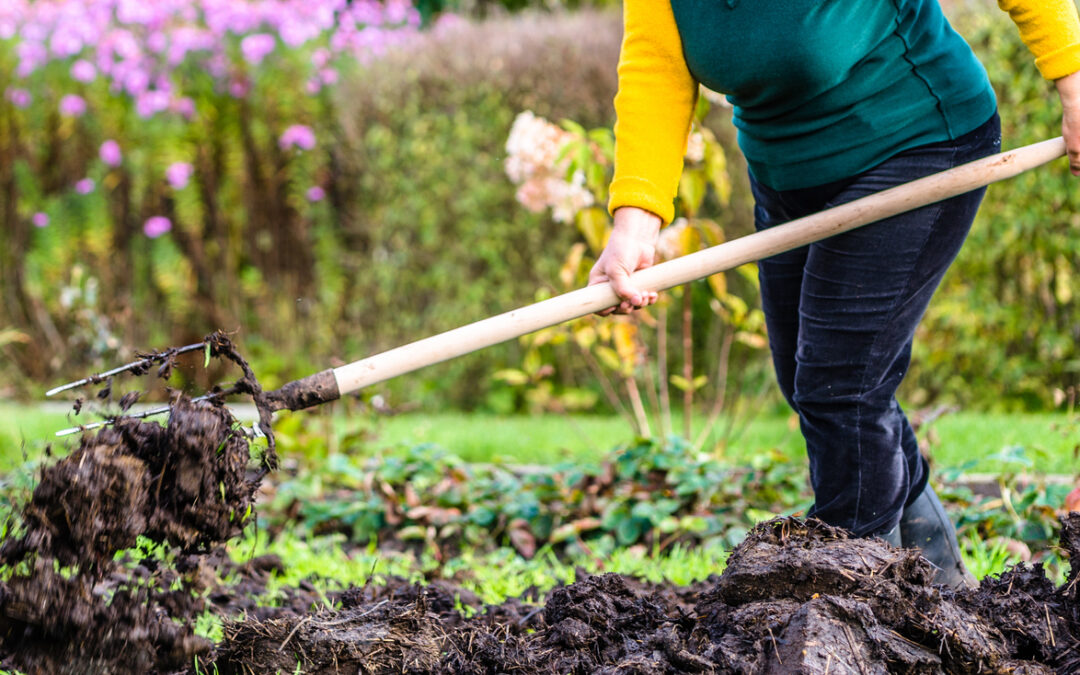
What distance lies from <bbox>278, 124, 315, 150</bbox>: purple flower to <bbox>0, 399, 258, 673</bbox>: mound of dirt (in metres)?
5.30

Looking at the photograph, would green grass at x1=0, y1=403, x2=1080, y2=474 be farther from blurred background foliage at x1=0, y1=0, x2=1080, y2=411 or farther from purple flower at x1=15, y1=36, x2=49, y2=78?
purple flower at x1=15, y1=36, x2=49, y2=78

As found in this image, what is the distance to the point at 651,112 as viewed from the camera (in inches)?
76.8

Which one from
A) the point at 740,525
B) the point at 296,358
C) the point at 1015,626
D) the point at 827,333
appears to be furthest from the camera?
the point at 296,358

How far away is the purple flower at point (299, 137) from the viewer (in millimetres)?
6668

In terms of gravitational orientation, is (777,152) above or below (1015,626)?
above

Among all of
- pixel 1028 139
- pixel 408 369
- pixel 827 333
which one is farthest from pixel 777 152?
pixel 1028 139

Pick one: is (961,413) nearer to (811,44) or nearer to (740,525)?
(740,525)

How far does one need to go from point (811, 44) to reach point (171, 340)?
253 inches

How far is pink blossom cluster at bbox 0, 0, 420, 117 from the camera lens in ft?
22.2

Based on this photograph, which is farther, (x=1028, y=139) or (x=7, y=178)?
(x=7, y=178)

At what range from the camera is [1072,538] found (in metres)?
1.79

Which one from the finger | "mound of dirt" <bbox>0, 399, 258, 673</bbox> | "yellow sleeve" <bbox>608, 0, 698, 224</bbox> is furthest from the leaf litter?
"yellow sleeve" <bbox>608, 0, 698, 224</bbox>

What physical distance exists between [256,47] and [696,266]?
18.4 feet

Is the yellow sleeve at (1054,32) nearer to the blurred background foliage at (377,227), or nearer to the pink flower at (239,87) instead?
the blurred background foliage at (377,227)
